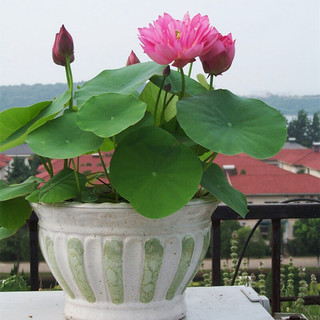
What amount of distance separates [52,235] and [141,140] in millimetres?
155

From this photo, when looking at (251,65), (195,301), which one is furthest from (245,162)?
(195,301)

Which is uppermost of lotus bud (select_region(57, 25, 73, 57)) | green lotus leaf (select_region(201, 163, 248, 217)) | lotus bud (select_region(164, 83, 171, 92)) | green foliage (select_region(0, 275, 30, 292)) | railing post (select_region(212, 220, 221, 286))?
lotus bud (select_region(57, 25, 73, 57))

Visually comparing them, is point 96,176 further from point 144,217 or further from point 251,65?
point 251,65

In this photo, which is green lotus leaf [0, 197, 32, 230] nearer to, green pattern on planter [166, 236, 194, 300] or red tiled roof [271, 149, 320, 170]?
green pattern on planter [166, 236, 194, 300]

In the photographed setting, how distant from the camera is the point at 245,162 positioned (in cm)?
1816

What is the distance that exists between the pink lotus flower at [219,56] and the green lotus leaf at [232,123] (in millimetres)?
26

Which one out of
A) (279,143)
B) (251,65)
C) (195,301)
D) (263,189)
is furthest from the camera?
(251,65)

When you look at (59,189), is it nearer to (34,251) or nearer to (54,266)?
(54,266)

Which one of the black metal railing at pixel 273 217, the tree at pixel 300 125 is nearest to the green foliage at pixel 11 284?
the black metal railing at pixel 273 217

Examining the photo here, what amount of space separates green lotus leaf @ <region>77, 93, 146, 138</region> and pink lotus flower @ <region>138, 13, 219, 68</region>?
0.05m

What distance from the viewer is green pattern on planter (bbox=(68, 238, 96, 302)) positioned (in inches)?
20.8

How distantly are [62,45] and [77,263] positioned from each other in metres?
0.24

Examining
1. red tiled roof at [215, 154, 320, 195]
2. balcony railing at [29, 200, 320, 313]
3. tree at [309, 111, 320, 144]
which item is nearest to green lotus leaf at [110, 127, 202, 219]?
balcony railing at [29, 200, 320, 313]

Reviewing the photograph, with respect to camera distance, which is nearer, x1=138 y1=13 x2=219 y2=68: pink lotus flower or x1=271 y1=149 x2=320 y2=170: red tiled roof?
x1=138 y1=13 x2=219 y2=68: pink lotus flower
